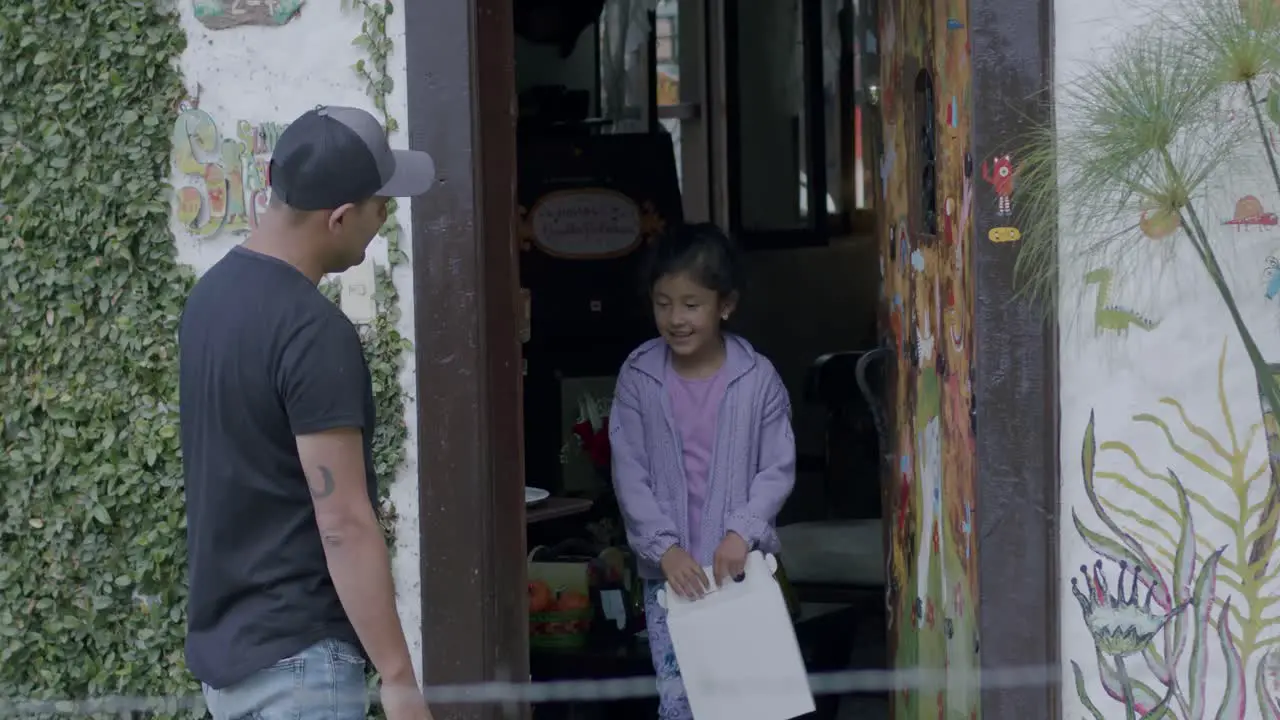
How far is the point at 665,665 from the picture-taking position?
4.34m

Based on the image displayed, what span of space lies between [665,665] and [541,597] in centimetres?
92

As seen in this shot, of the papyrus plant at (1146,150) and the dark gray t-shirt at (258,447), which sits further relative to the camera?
the papyrus plant at (1146,150)

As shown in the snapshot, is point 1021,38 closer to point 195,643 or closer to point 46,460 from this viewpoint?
point 195,643

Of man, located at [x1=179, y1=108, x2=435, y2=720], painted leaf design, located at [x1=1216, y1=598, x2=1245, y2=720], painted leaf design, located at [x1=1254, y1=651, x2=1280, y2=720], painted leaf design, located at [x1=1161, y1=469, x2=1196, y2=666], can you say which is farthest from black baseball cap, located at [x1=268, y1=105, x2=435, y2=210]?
painted leaf design, located at [x1=1254, y1=651, x2=1280, y2=720]

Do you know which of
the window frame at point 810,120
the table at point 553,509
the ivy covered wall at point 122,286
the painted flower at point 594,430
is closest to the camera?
the ivy covered wall at point 122,286

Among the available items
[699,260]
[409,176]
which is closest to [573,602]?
[699,260]

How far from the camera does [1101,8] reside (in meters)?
3.81

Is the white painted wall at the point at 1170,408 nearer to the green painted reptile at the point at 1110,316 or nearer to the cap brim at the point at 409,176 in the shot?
the green painted reptile at the point at 1110,316

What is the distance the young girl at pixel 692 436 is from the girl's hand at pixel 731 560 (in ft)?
0.12

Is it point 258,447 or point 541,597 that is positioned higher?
point 258,447

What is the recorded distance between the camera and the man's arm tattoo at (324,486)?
8.93 ft

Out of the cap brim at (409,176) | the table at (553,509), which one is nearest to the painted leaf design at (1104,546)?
the table at (553,509)

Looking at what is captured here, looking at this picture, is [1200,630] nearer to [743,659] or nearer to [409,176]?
[743,659]

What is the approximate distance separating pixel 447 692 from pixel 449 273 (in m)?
0.94
